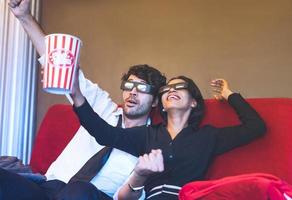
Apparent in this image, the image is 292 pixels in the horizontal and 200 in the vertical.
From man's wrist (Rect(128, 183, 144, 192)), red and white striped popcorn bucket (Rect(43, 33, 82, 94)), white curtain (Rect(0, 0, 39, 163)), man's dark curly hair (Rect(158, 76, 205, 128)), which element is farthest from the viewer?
white curtain (Rect(0, 0, 39, 163))

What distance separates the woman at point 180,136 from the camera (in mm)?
1606

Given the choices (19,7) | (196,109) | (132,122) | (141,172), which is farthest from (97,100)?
(141,172)

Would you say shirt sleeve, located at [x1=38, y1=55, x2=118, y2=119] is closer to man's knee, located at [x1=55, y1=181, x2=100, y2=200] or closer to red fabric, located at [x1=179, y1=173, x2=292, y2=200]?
man's knee, located at [x1=55, y1=181, x2=100, y2=200]

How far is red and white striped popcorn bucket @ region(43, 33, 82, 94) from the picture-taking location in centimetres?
102

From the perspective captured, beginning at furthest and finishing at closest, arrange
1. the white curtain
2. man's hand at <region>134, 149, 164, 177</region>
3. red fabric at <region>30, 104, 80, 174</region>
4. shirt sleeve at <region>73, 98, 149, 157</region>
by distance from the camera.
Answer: the white curtain, red fabric at <region>30, 104, 80, 174</region>, shirt sleeve at <region>73, 98, 149, 157</region>, man's hand at <region>134, 149, 164, 177</region>

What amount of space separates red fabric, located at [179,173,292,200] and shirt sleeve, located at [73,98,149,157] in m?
0.45

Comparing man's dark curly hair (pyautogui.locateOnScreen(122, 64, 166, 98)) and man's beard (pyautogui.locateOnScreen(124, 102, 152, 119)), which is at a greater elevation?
man's dark curly hair (pyautogui.locateOnScreen(122, 64, 166, 98))

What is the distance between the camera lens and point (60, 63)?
103cm

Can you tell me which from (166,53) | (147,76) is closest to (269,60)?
(166,53)

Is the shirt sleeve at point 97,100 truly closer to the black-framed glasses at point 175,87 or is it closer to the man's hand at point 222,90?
the black-framed glasses at point 175,87

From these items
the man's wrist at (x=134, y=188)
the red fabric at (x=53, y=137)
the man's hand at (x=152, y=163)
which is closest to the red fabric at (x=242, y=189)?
the man's hand at (x=152, y=163)

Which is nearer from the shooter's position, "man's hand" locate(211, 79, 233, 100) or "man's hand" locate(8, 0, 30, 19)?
"man's hand" locate(8, 0, 30, 19)

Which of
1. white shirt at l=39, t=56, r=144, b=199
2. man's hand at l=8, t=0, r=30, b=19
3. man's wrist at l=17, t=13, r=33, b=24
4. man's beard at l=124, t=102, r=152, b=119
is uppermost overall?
man's hand at l=8, t=0, r=30, b=19

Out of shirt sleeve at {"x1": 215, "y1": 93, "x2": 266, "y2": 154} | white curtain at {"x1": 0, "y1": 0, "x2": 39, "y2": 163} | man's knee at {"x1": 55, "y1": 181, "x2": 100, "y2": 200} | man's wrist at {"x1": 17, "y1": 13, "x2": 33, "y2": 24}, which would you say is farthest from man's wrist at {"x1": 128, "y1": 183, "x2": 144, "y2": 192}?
white curtain at {"x1": 0, "y1": 0, "x2": 39, "y2": 163}
